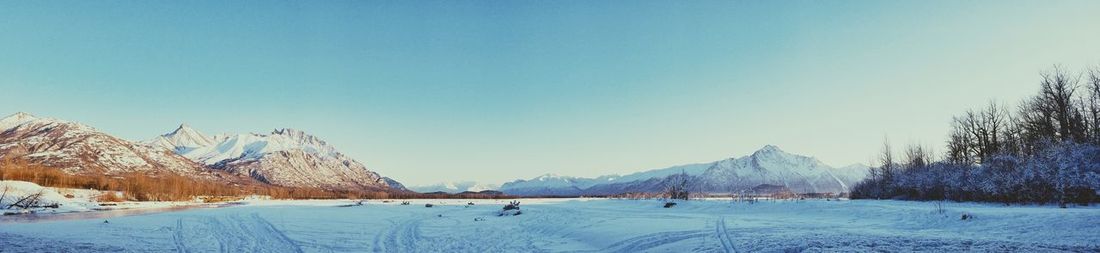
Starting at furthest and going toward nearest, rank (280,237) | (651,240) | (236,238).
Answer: (280,237)
(236,238)
(651,240)

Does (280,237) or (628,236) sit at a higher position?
(628,236)

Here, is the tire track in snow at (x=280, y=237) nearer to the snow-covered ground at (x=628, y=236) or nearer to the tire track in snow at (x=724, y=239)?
the snow-covered ground at (x=628, y=236)

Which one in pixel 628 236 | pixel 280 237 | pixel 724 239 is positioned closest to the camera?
pixel 724 239

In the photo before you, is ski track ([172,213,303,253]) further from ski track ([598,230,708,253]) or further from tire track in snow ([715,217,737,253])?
tire track in snow ([715,217,737,253])

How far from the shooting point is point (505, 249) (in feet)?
59.4

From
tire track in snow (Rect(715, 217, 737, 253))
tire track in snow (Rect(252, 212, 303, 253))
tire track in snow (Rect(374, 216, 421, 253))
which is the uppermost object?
tire track in snow (Rect(715, 217, 737, 253))

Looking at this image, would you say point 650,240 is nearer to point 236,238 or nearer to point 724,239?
point 724,239

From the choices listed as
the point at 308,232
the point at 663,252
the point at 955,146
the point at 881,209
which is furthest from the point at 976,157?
the point at 308,232

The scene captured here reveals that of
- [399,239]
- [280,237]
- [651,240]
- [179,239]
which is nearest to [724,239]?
[651,240]

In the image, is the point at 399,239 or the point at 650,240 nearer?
the point at 650,240

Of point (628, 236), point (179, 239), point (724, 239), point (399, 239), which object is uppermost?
point (724, 239)

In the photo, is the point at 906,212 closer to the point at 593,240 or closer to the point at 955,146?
the point at 593,240

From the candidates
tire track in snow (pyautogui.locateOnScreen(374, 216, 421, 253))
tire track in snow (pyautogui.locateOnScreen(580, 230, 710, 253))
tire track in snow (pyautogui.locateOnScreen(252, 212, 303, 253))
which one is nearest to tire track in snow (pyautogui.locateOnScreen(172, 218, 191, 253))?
tire track in snow (pyautogui.locateOnScreen(252, 212, 303, 253))

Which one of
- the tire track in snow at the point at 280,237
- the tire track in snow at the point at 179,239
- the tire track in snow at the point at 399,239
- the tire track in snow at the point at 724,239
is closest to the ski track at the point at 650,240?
the tire track in snow at the point at 724,239
